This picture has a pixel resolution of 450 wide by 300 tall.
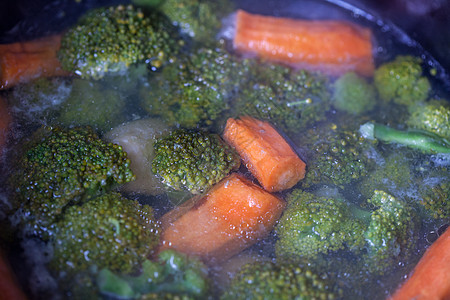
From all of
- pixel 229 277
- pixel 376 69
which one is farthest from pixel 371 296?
pixel 376 69

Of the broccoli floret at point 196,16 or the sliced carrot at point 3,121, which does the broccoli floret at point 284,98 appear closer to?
the broccoli floret at point 196,16

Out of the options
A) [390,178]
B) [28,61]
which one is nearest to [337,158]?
[390,178]

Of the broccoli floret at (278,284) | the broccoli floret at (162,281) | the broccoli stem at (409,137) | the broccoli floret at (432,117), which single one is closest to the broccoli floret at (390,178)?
the broccoli stem at (409,137)

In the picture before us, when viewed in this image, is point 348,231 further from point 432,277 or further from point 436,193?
point 436,193

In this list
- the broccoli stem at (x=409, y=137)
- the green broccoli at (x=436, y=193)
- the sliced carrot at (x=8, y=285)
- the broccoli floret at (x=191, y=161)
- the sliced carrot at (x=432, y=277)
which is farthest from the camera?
the broccoli stem at (x=409, y=137)

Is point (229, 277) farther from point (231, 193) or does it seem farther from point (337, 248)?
point (337, 248)

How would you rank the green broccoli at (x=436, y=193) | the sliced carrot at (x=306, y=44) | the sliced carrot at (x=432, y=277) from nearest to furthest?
the sliced carrot at (x=432, y=277), the green broccoli at (x=436, y=193), the sliced carrot at (x=306, y=44)

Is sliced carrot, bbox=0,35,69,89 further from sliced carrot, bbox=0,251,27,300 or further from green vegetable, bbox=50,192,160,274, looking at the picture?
sliced carrot, bbox=0,251,27,300
